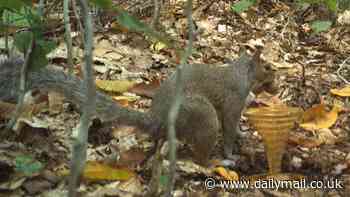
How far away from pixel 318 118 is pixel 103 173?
5.88 ft

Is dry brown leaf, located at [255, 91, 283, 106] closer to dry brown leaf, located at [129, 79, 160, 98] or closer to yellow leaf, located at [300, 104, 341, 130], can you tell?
yellow leaf, located at [300, 104, 341, 130]

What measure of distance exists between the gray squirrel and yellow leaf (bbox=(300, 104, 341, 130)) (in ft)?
1.41

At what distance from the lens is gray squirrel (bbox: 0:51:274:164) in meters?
3.38

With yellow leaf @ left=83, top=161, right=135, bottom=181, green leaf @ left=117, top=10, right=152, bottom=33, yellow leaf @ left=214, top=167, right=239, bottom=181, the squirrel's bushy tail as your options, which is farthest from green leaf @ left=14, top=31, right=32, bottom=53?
yellow leaf @ left=214, top=167, right=239, bottom=181

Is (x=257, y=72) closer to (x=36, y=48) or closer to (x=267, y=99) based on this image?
(x=267, y=99)

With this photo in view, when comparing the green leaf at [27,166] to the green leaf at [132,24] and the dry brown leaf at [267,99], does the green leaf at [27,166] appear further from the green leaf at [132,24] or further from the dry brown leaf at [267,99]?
the dry brown leaf at [267,99]

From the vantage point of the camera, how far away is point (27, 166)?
3.00 m

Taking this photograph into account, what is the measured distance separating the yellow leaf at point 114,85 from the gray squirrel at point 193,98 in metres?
0.68

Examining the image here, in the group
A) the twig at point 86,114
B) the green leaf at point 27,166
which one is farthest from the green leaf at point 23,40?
the twig at point 86,114

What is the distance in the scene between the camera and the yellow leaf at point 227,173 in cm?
344

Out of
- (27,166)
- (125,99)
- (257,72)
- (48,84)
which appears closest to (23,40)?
(48,84)

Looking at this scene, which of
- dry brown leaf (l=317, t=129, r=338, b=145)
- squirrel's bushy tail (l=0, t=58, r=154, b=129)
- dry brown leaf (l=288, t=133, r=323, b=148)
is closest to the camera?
squirrel's bushy tail (l=0, t=58, r=154, b=129)

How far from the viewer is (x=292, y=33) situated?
260 inches

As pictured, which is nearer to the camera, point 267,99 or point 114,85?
point 114,85
